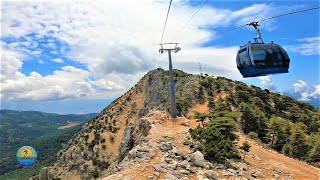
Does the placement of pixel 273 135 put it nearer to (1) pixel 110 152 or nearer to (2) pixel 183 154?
(2) pixel 183 154

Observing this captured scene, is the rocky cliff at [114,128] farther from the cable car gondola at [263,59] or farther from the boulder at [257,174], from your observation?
the cable car gondola at [263,59]

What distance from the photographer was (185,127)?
41250 mm

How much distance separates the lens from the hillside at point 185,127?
3062 centimetres

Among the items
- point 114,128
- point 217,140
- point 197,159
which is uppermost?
point 217,140

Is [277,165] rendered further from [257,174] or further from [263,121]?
[263,121]

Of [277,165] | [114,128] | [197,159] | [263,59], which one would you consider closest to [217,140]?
[197,159]

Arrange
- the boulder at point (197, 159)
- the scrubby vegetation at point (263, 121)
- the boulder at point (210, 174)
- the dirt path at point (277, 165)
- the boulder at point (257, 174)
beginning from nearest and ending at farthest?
the boulder at point (210, 174), the boulder at point (197, 159), the boulder at point (257, 174), the dirt path at point (277, 165), the scrubby vegetation at point (263, 121)

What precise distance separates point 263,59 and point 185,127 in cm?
1787

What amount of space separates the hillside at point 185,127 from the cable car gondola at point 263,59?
9075 mm

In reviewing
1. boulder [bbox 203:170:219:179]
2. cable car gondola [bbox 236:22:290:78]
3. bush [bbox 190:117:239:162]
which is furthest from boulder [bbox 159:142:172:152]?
cable car gondola [bbox 236:22:290:78]

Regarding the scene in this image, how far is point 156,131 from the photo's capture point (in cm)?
3897

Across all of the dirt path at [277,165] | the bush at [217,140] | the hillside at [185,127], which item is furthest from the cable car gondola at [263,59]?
the dirt path at [277,165]

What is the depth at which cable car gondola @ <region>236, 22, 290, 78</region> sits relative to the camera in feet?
83.7

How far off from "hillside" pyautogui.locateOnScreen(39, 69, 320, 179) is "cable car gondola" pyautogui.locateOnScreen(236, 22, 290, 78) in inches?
357
